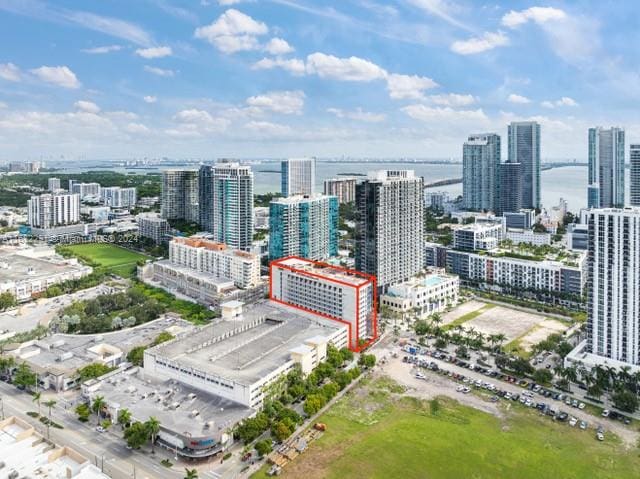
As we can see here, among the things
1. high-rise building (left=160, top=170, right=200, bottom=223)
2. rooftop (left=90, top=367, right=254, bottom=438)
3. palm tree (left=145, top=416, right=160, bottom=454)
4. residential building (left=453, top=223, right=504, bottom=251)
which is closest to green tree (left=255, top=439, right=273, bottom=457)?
rooftop (left=90, top=367, right=254, bottom=438)

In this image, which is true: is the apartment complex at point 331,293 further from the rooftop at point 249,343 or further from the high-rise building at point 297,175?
the high-rise building at point 297,175

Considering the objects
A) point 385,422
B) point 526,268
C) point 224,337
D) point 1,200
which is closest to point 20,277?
point 224,337

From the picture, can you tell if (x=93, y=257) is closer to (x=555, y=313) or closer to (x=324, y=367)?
(x=324, y=367)

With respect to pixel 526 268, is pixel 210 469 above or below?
below

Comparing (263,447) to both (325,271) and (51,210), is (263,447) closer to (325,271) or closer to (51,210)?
(325,271)

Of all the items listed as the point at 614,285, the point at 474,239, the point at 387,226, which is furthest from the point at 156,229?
the point at 614,285

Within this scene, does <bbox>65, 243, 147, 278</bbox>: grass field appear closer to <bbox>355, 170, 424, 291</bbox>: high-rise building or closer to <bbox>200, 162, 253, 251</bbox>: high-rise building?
<bbox>200, 162, 253, 251</bbox>: high-rise building

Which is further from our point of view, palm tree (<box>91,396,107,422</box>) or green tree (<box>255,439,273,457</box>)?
palm tree (<box>91,396,107,422</box>)
